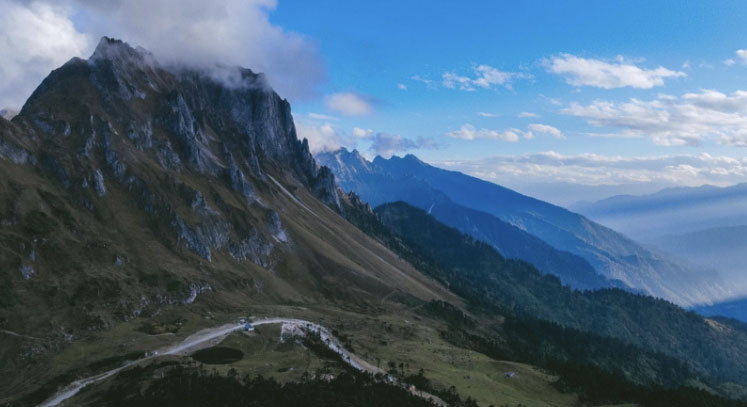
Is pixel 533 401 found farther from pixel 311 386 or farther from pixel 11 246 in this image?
pixel 11 246

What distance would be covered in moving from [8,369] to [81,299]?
1685 inches

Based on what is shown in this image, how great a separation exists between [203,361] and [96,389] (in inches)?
1174

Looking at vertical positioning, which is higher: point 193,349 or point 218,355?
point 193,349

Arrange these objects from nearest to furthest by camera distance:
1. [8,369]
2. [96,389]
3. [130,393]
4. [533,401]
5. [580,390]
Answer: [130,393], [96,389], [8,369], [533,401], [580,390]

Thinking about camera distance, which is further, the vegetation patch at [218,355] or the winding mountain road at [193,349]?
the vegetation patch at [218,355]

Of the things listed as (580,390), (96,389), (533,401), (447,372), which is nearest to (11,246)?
(96,389)

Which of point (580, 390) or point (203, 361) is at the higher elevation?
point (203, 361)

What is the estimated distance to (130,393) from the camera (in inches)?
4855

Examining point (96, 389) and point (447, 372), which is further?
point (447, 372)

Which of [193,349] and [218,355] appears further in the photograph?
[193,349]

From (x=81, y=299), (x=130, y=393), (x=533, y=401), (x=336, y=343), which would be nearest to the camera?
(x=130, y=393)

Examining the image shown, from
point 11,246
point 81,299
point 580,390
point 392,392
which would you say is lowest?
point 580,390

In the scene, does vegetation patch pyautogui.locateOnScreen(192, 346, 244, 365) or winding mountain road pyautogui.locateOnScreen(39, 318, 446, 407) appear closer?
winding mountain road pyautogui.locateOnScreen(39, 318, 446, 407)

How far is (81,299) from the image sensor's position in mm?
187000
